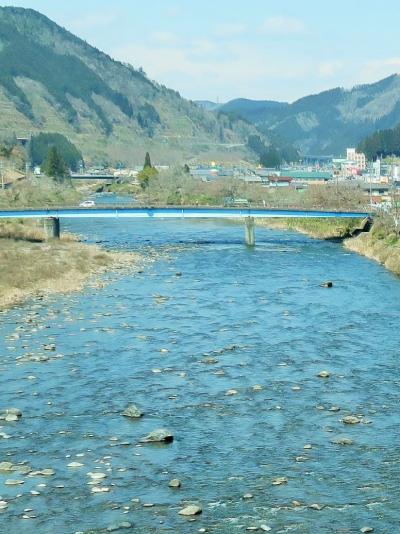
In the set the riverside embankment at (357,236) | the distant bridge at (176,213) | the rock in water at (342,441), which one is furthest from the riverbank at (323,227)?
the rock in water at (342,441)

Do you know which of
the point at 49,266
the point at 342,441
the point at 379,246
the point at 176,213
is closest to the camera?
the point at 342,441

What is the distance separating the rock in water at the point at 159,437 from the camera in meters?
25.9

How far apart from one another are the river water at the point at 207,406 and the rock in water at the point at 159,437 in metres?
0.33

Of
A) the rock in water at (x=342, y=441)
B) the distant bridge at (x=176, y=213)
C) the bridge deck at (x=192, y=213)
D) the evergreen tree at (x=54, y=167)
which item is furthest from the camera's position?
the evergreen tree at (x=54, y=167)

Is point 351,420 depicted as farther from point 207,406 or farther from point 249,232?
point 249,232

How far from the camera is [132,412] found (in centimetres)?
2825

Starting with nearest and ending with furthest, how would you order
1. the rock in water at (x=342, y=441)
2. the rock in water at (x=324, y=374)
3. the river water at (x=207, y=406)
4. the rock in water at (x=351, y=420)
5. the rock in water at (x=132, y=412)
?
1. the river water at (x=207, y=406)
2. the rock in water at (x=342, y=441)
3. the rock in water at (x=351, y=420)
4. the rock in water at (x=132, y=412)
5. the rock in water at (x=324, y=374)

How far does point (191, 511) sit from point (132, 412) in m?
7.26

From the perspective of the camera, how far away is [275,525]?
68.2 ft

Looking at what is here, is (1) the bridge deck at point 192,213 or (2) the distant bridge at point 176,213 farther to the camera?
(1) the bridge deck at point 192,213

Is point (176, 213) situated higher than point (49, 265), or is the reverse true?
point (176, 213)

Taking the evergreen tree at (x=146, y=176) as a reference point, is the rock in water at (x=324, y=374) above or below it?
below

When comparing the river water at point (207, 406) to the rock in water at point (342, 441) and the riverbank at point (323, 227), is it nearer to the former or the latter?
the rock in water at point (342, 441)

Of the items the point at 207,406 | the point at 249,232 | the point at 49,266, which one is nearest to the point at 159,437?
the point at 207,406
